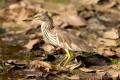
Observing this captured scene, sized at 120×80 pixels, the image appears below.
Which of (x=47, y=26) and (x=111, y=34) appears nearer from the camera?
(x=47, y=26)

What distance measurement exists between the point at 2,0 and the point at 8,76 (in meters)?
5.64

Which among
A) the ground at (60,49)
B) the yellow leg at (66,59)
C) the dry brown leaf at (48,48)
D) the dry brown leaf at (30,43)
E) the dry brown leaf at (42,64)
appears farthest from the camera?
the dry brown leaf at (30,43)

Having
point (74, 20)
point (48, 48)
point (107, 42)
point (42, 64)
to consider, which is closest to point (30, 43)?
point (48, 48)

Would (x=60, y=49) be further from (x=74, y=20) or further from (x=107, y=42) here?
(x=74, y=20)

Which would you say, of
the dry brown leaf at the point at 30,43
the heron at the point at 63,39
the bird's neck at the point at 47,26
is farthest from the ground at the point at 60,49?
the bird's neck at the point at 47,26

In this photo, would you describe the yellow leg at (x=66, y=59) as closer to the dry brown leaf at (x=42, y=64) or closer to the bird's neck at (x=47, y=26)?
the dry brown leaf at (x=42, y=64)

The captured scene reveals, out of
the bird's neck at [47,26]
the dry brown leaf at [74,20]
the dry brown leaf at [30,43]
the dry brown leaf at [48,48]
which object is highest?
the bird's neck at [47,26]

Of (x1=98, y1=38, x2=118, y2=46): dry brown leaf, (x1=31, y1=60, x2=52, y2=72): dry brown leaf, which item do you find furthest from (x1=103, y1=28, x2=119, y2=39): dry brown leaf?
(x1=31, y1=60, x2=52, y2=72): dry brown leaf

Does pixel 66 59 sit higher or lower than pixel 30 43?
lower

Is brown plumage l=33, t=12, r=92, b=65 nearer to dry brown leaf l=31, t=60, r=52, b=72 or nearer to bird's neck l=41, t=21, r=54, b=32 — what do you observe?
bird's neck l=41, t=21, r=54, b=32

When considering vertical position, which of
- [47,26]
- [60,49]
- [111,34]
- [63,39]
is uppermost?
[47,26]

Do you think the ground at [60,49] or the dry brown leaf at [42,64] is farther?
the dry brown leaf at [42,64]

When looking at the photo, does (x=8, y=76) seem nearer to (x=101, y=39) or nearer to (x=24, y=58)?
(x=24, y=58)

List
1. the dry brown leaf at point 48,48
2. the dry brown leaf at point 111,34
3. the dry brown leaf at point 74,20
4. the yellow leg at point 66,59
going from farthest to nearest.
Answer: the dry brown leaf at point 74,20 < the dry brown leaf at point 111,34 < the dry brown leaf at point 48,48 < the yellow leg at point 66,59
